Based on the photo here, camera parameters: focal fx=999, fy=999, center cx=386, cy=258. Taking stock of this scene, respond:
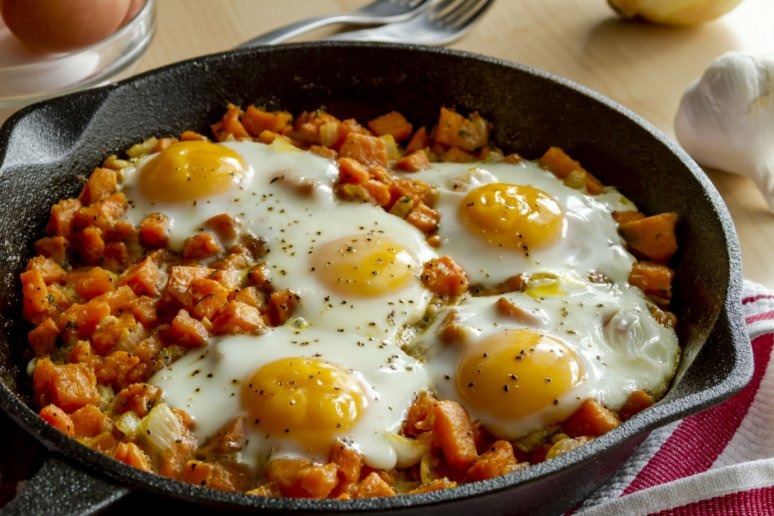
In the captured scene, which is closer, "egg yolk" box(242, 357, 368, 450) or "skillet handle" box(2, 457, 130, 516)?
"skillet handle" box(2, 457, 130, 516)

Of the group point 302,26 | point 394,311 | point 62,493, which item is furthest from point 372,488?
point 302,26

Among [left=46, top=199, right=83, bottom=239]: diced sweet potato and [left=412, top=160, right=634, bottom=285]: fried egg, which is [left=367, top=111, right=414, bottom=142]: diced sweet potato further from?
[left=46, top=199, right=83, bottom=239]: diced sweet potato

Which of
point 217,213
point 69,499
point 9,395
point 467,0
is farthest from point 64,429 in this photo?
point 467,0

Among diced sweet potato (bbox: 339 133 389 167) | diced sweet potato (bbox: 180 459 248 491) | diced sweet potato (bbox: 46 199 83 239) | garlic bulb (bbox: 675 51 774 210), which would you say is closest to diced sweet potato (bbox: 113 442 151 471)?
diced sweet potato (bbox: 180 459 248 491)

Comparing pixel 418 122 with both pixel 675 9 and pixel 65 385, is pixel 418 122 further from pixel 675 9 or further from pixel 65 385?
pixel 65 385

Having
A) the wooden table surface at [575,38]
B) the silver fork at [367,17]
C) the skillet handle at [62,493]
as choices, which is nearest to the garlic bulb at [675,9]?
the wooden table surface at [575,38]

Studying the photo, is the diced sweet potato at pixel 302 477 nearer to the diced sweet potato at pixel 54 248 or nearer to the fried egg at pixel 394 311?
the fried egg at pixel 394 311

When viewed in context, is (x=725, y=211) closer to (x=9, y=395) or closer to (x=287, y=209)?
(x=287, y=209)
